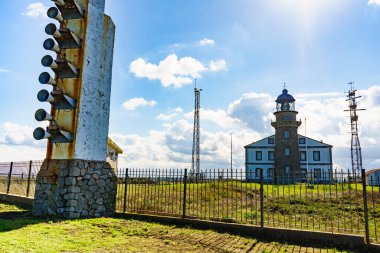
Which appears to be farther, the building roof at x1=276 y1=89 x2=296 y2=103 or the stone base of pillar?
the building roof at x1=276 y1=89 x2=296 y2=103

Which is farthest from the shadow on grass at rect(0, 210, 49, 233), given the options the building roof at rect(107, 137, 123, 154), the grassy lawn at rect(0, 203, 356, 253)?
the building roof at rect(107, 137, 123, 154)

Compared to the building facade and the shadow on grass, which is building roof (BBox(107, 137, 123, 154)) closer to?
the shadow on grass

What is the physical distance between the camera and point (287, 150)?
4559 cm

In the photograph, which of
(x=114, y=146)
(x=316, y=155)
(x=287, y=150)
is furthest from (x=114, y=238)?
(x=316, y=155)

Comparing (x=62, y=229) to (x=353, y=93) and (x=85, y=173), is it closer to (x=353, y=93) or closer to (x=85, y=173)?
(x=85, y=173)

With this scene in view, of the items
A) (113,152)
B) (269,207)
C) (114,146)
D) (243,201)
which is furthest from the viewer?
(113,152)

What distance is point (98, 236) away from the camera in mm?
8156

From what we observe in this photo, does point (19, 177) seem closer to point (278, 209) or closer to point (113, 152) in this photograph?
point (113, 152)

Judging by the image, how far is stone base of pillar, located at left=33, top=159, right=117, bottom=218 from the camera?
10969 mm

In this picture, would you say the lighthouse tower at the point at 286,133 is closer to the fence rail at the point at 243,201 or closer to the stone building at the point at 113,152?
the stone building at the point at 113,152

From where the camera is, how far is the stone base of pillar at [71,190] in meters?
11.0

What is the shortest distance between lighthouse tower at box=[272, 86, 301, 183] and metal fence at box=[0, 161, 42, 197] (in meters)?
37.0

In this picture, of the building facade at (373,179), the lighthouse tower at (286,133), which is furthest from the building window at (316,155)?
the building facade at (373,179)

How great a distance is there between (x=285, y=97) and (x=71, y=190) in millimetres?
40046
